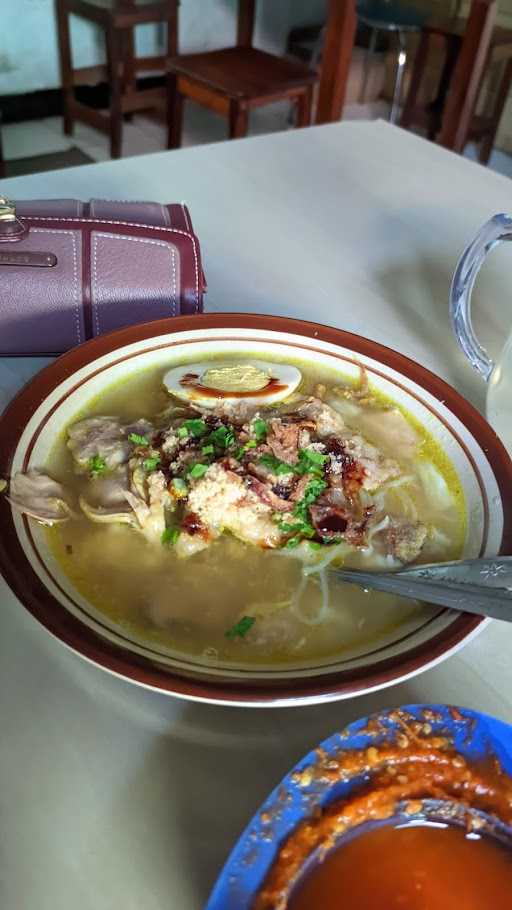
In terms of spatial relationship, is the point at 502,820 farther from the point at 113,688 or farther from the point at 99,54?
the point at 99,54

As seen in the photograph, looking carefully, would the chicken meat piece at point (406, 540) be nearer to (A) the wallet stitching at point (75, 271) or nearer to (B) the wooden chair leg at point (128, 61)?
(A) the wallet stitching at point (75, 271)

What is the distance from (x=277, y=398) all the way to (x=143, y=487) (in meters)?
0.24

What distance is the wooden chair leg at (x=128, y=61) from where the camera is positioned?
396 cm

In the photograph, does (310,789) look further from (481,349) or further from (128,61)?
(128,61)

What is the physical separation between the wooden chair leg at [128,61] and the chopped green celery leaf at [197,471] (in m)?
3.81

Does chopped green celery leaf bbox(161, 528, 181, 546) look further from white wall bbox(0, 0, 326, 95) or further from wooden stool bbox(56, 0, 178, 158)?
white wall bbox(0, 0, 326, 95)

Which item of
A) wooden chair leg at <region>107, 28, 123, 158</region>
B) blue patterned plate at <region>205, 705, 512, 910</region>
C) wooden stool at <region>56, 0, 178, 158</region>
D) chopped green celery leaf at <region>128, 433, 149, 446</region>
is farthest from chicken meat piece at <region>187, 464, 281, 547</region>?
wooden chair leg at <region>107, 28, 123, 158</region>

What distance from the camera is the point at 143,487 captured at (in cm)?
79

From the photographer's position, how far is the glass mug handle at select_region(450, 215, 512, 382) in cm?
93

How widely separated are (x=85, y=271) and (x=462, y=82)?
229 cm

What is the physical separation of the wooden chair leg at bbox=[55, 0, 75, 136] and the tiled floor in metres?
0.15

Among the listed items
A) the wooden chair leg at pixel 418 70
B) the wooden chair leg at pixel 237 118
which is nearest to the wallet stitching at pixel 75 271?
the wooden chair leg at pixel 237 118

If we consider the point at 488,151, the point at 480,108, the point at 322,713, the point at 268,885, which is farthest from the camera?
the point at 480,108

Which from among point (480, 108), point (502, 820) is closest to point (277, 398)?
point (502, 820)
